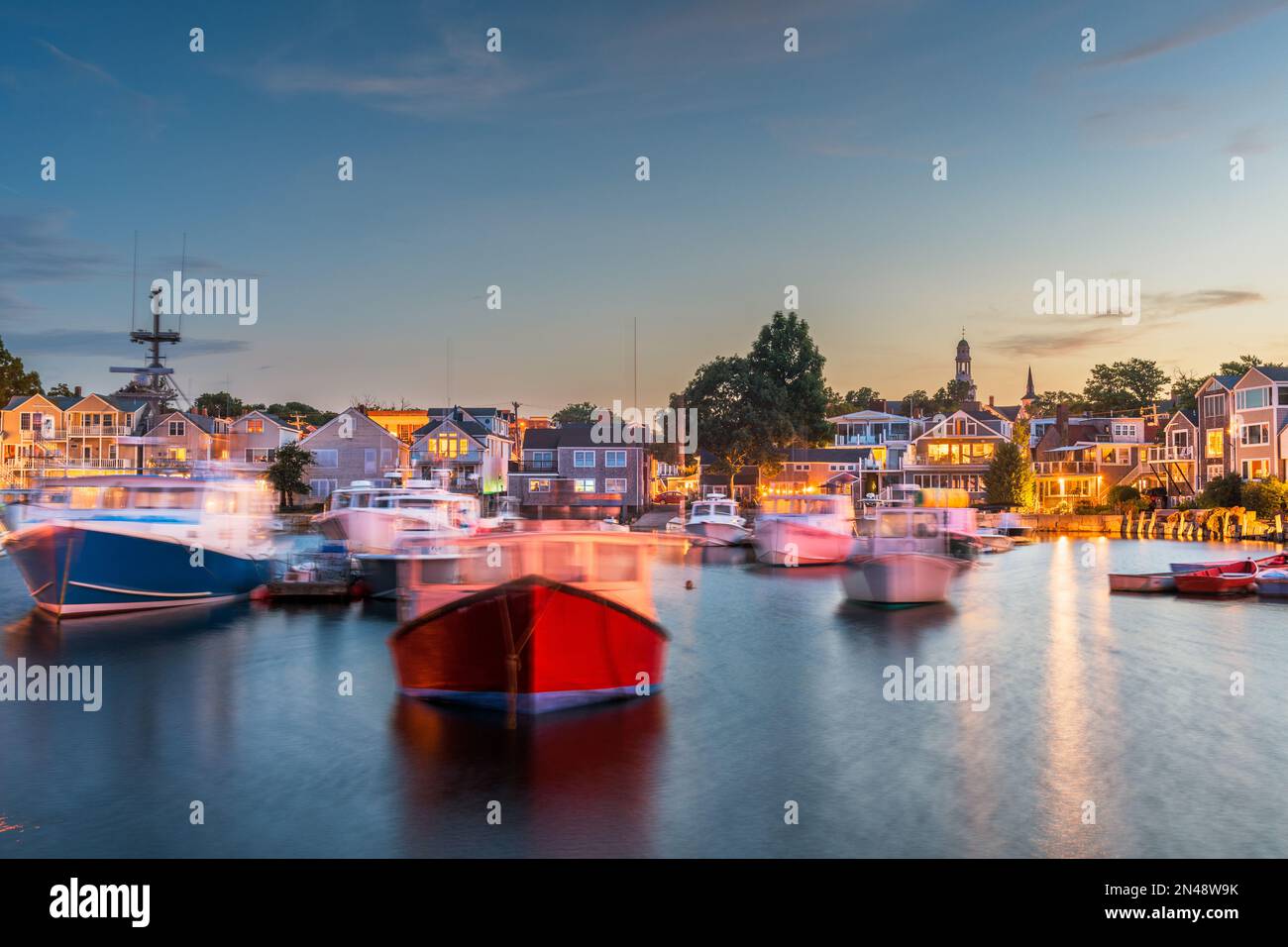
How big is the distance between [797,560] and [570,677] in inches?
1517

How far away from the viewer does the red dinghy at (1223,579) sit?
39.3 meters

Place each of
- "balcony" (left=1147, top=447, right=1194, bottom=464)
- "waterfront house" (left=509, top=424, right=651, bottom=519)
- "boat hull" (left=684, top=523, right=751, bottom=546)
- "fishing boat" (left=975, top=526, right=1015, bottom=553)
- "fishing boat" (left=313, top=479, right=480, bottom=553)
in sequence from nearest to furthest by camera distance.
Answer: "fishing boat" (left=313, top=479, right=480, bottom=553) < "fishing boat" (left=975, top=526, right=1015, bottom=553) < "boat hull" (left=684, top=523, right=751, bottom=546) < "waterfront house" (left=509, top=424, right=651, bottom=519) < "balcony" (left=1147, top=447, right=1194, bottom=464)

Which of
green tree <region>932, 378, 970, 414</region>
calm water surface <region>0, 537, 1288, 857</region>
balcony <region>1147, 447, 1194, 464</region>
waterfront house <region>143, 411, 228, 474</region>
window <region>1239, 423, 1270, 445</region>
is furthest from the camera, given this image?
green tree <region>932, 378, 970, 414</region>

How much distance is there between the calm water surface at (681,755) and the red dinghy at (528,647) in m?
0.59

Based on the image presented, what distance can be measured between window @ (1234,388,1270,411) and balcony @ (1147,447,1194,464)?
10752 millimetres

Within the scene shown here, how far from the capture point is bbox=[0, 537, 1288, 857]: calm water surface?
49.0ft

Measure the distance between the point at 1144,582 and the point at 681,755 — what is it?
31523 mm

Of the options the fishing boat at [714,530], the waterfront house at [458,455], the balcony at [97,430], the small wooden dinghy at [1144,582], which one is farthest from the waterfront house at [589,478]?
the small wooden dinghy at [1144,582]

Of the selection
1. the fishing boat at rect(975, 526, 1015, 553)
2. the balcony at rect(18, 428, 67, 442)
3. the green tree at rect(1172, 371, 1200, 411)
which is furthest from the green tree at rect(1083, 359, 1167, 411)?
the balcony at rect(18, 428, 67, 442)

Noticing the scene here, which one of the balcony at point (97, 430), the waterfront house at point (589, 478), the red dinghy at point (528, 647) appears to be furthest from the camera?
the balcony at point (97, 430)

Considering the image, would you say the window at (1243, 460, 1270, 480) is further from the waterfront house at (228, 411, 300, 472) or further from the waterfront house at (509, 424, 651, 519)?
the waterfront house at (228, 411, 300, 472)

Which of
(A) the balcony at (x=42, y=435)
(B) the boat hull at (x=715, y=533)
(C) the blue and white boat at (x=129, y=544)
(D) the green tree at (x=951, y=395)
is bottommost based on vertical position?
(B) the boat hull at (x=715, y=533)

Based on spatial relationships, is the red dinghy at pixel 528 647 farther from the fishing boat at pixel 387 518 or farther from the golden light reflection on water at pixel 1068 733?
the fishing boat at pixel 387 518
